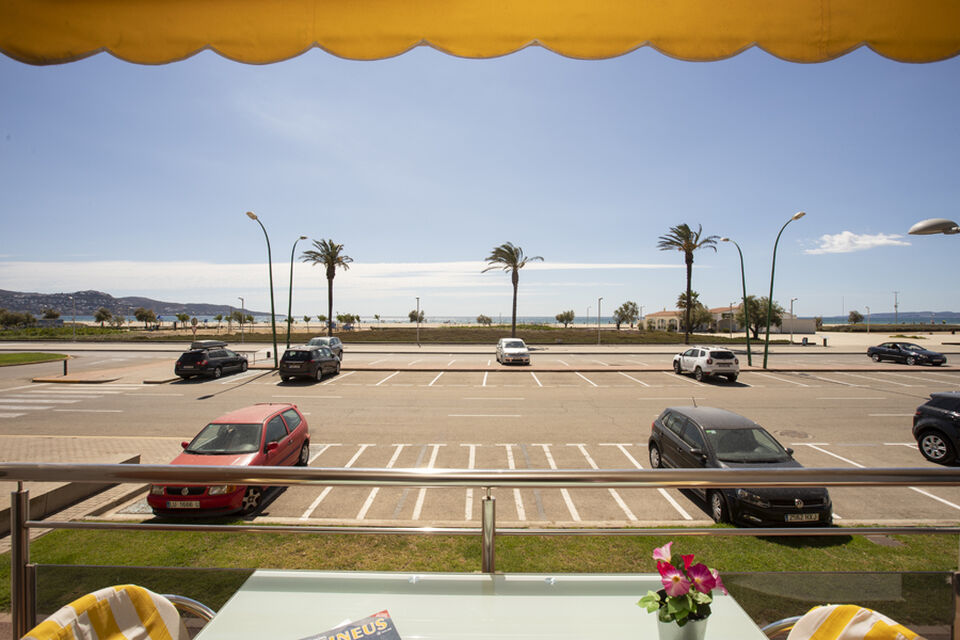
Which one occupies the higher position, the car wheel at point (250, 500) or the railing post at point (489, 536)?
the railing post at point (489, 536)

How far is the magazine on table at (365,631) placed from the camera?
1.94 meters

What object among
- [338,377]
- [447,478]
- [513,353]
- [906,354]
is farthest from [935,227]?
[906,354]

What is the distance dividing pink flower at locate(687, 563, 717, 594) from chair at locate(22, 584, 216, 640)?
2312 mm

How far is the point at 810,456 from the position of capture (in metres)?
11.4

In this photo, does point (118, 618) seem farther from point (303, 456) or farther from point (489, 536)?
point (303, 456)

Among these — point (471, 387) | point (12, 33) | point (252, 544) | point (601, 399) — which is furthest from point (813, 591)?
point (471, 387)

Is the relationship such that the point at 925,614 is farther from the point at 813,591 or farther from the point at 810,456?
the point at 810,456

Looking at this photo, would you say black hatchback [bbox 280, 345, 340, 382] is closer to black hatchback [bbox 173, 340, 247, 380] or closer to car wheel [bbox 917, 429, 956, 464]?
black hatchback [bbox 173, 340, 247, 380]

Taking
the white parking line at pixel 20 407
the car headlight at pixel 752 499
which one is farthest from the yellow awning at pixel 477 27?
the white parking line at pixel 20 407

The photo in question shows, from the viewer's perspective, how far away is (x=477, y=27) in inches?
105

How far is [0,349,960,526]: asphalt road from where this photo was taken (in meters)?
8.09

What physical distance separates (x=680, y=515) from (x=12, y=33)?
954 centimetres

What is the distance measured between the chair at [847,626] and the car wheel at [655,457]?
8455 millimetres

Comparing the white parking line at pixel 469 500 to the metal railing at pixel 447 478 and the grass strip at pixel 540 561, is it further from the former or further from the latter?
the metal railing at pixel 447 478
